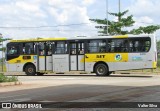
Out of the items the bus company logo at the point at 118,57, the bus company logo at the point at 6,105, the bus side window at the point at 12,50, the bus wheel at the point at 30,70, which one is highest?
the bus side window at the point at 12,50

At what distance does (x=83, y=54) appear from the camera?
30.2 metres

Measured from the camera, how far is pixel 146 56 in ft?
93.2

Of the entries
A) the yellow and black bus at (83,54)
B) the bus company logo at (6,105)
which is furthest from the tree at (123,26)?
the bus company logo at (6,105)

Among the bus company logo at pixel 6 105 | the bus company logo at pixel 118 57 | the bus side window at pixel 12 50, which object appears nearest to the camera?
→ the bus company logo at pixel 6 105

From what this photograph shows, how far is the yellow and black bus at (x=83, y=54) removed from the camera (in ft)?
94.0

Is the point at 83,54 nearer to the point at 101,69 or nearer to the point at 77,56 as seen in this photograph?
the point at 77,56

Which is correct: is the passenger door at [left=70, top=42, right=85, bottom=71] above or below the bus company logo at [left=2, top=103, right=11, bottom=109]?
above

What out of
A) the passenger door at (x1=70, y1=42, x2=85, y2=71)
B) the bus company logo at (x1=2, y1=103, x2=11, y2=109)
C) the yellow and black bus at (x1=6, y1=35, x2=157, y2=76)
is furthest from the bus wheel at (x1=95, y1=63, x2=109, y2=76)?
the bus company logo at (x1=2, y1=103, x2=11, y2=109)

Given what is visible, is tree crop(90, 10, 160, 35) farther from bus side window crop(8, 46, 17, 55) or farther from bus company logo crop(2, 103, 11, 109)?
bus company logo crop(2, 103, 11, 109)

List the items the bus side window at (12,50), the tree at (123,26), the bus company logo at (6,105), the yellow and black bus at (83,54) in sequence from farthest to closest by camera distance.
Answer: the tree at (123,26)
the bus side window at (12,50)
the yellow and black bus at (83,54)
the bus company logo at (6,105)

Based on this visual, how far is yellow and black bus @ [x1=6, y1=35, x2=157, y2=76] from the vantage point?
28.7 meters

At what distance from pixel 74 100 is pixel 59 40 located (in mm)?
17908

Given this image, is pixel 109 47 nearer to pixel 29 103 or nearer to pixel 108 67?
pixel 108 67

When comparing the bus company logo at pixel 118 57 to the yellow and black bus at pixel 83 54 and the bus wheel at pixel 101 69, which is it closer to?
the yellow and black bus at pixel 83 54
